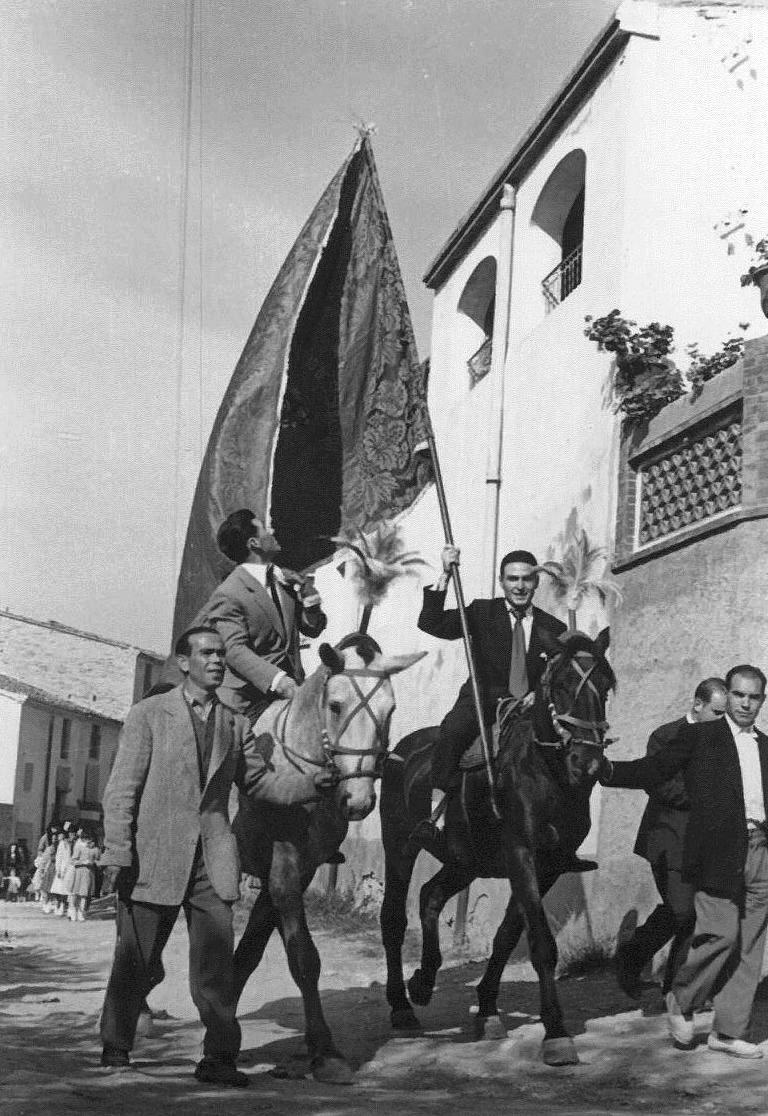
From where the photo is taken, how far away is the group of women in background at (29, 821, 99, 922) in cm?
2198

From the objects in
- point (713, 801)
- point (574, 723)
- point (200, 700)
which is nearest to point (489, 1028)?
point (713, 801)

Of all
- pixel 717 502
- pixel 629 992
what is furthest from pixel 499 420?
pixel 629 992

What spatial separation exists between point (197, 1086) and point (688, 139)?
8.91m

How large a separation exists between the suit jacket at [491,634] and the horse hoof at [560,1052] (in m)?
2.19

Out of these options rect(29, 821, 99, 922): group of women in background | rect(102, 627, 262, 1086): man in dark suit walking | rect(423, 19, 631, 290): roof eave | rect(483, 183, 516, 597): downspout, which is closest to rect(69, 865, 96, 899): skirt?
rect(29, 821, 99, 922): group of women in background

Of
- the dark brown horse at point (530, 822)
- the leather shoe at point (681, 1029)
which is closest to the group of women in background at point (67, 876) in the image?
the dark brown horse at point (530, 822)

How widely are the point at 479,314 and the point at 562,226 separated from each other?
266 centimetres

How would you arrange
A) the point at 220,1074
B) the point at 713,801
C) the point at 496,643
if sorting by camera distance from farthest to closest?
the point at 496,643, the point at 713,801, the point at 220,1074

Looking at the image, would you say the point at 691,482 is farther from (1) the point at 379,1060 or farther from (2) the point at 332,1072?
(2) the point at 332,1072

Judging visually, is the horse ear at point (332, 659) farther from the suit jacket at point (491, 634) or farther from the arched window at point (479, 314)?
the arched window at point (479, 314)

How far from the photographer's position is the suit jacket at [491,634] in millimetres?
9055

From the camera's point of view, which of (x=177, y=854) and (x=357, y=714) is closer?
(x=177, y=854)

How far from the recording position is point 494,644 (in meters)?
9.17

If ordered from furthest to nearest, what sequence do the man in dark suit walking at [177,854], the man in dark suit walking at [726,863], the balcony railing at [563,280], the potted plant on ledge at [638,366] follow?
the balcony railing at [563,280], the potted plant on ledge at [638,366], the man in dark suit walking at [726,863], the man in dark suit walking at [177,854]
